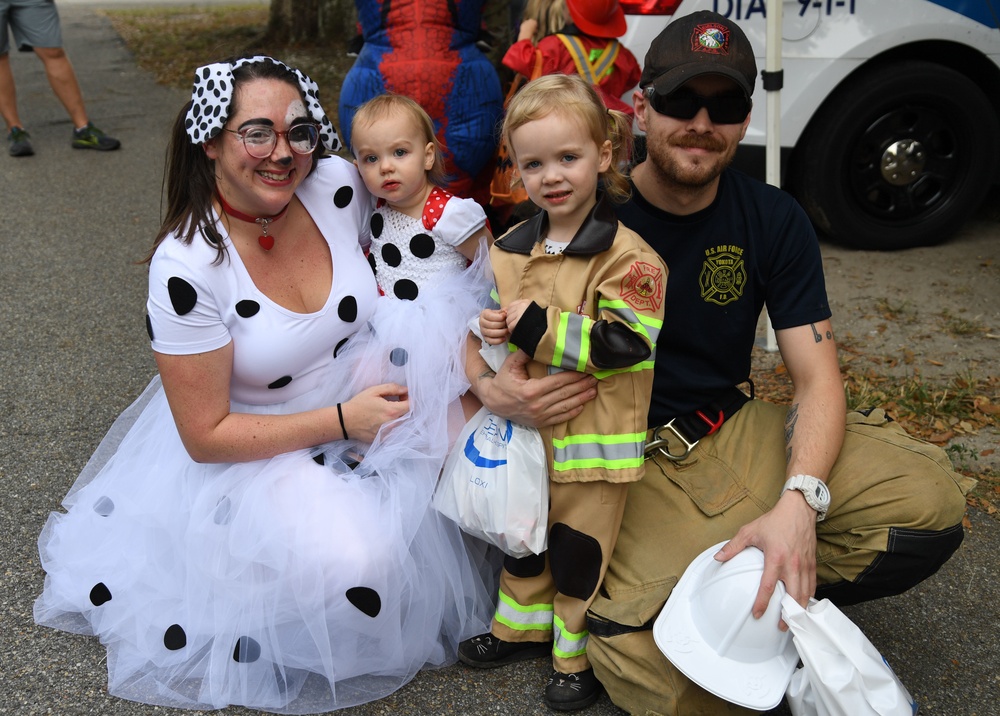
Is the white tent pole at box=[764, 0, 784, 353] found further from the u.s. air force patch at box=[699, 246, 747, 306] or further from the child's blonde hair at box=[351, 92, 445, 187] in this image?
the child's blonde hair at box=[351, 92, 445, 187]

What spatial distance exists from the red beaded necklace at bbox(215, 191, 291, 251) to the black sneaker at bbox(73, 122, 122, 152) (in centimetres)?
590

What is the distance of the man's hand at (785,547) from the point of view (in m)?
2.08

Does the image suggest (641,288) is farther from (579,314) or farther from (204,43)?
(204,43)

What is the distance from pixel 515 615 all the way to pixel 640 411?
0.67m

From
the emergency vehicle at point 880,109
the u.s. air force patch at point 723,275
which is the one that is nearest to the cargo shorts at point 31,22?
the emergency vehicle at point 880,109

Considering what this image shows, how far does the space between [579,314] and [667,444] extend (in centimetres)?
54

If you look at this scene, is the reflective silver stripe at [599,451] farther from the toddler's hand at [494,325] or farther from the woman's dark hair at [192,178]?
the woman's dark hair at [192,178]

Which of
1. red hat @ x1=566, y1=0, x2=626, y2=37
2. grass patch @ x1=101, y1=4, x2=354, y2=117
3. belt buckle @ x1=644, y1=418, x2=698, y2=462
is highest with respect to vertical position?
red hat @ x1=566, y1=0, x2=626, y2=37

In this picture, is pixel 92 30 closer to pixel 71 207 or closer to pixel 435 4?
pixel 71 207

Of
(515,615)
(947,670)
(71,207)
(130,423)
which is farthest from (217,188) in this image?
(71,207)

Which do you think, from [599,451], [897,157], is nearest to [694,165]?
[599,451]

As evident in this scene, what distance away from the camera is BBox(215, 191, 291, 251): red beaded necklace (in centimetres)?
241

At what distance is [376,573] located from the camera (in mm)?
2361

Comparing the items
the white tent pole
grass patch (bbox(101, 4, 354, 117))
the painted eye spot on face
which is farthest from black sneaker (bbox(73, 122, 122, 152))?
the painted eye spot on face
